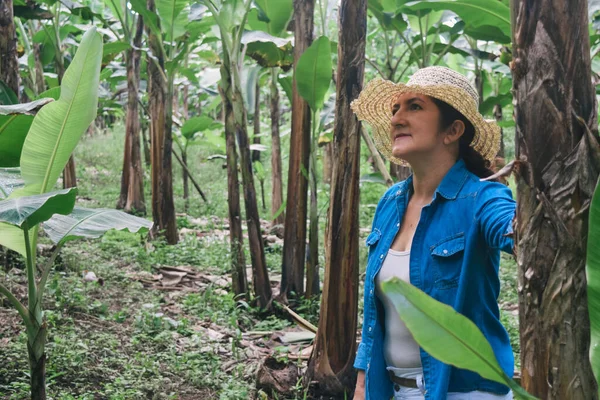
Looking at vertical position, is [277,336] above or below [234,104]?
below

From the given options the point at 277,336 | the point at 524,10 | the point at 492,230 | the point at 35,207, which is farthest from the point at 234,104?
the point at 524,10

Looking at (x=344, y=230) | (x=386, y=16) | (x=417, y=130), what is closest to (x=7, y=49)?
(x=344, y=230)

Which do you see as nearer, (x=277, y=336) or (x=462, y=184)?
(x=462, y=184)

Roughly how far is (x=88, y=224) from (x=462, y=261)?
1654 mm

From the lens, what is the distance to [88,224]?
2924 mm

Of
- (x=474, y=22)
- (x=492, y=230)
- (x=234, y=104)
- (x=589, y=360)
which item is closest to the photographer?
(x=589, y=360)

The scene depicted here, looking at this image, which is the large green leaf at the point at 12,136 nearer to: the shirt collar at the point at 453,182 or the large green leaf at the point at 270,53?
the shirt collar at the point at 453,182

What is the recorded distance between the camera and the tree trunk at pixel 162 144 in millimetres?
7250

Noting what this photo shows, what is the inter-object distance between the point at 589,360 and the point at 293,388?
261 cm

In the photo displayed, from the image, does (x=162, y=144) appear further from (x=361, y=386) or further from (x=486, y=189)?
(x=486, y=189)

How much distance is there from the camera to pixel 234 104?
5180mm

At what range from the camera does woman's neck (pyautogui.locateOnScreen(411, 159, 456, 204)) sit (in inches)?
89.6

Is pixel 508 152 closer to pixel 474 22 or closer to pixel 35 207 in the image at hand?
pixel 474 22

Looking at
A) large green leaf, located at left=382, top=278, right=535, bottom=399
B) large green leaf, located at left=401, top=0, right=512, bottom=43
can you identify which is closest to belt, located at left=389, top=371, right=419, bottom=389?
large green leaf, located at left=382, top=278, right=535, bottom=399
